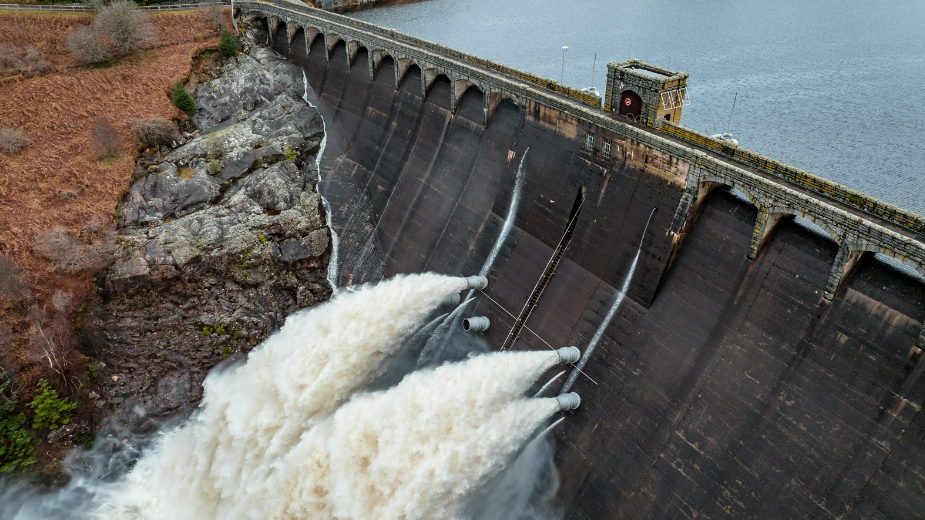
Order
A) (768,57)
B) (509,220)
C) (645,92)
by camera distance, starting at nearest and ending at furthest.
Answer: (645,92) < (509,220) < (768,57)

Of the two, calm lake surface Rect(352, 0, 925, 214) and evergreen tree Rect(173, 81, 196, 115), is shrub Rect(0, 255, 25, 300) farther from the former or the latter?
calm lake surface Rect(352, 0, 925, 214)

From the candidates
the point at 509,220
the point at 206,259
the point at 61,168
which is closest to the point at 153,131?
the point at 61,168

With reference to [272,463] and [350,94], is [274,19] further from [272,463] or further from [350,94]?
[272,463]

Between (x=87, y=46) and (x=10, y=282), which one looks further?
(x=87, y=46)

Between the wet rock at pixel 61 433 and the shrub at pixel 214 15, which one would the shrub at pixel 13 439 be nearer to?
the wet rock at pixel 61 433

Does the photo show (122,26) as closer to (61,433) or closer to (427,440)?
(61,433)
